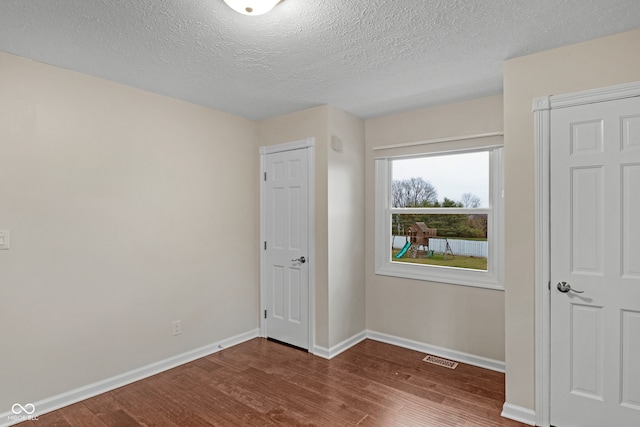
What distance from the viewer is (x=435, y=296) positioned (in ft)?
11.6

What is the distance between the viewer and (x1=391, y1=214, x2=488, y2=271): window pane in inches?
133

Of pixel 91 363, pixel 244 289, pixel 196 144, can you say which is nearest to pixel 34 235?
pixel 91 363

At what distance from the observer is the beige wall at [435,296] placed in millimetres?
3204

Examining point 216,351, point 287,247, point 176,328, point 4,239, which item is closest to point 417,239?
point 287,247

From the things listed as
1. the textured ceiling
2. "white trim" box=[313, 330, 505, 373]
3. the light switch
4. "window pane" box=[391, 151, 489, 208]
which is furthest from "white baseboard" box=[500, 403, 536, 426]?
the light switch

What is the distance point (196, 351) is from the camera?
134 inches

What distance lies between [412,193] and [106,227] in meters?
2.87

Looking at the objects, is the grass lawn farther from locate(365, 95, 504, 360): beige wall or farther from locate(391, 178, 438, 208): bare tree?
locate(391, 178, 438, 208): bare tree

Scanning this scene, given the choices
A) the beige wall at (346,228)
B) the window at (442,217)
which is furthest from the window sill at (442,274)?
the beige wall at (346,228)

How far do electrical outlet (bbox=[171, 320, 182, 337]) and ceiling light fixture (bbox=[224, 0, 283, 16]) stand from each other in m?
2.69

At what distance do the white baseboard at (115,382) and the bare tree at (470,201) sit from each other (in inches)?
107

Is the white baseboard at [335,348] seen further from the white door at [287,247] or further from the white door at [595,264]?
the white door at [595,264]

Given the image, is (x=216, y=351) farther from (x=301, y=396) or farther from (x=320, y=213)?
(x=320, y=213)

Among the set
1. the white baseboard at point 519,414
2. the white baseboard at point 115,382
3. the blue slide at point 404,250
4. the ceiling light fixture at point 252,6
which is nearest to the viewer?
the ceiling light fixture at point 252,6
